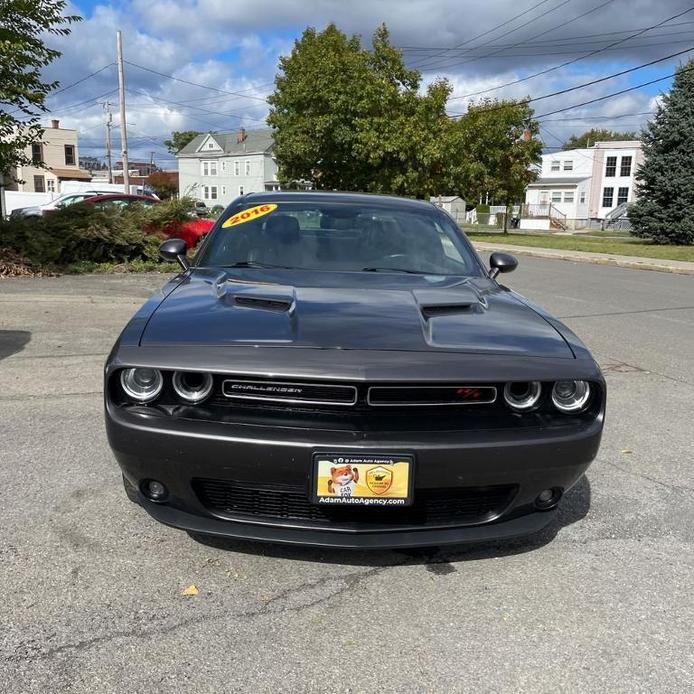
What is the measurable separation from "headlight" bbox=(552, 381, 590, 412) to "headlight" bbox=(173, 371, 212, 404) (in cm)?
134

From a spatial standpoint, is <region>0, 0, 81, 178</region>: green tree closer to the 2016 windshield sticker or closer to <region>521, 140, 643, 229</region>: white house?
the 2016 windshield sticker

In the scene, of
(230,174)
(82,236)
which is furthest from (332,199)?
(230,174)

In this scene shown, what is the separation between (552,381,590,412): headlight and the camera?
8.97ft

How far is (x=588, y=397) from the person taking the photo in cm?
275

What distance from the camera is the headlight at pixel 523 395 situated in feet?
8.76

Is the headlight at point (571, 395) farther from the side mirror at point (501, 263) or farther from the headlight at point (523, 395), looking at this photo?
the side mirror at point (501, 263)

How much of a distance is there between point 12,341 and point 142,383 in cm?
498

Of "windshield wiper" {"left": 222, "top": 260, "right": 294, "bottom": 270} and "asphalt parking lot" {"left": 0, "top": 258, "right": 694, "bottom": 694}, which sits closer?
"asphalt parking lot" {"left": 0, "top": 258, "right": 694, "bottom": 694}

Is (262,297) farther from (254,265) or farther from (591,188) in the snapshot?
(591,188)

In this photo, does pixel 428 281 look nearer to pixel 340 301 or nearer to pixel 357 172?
pixel 340 301

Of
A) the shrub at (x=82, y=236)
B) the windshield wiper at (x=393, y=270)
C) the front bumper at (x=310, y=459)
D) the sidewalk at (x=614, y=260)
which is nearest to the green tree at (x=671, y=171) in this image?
the sidewalk at (x=614, y=260)

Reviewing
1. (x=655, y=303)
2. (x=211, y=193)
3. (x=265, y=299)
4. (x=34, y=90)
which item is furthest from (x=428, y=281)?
(x=211, y=193)

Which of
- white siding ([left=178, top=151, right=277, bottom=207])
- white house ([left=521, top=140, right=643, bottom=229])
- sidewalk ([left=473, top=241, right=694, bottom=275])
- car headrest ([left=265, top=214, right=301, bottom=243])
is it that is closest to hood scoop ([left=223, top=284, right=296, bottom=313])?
car headrest ([left=265, top=214, right=301, bottom=243])

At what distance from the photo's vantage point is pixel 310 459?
240 cm
